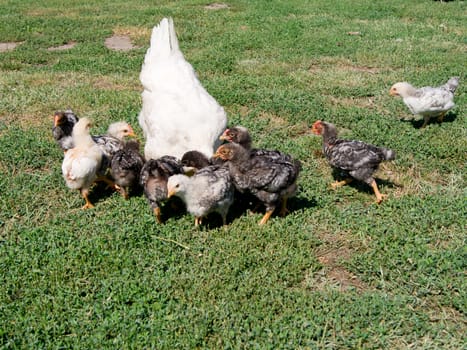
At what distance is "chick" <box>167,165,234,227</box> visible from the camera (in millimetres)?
4754

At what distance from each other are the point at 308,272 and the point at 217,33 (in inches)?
378

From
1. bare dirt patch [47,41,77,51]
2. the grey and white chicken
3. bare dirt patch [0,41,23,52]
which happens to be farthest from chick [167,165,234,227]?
bare dirt patch [0,41,23,52]

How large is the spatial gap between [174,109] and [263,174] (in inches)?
65.0

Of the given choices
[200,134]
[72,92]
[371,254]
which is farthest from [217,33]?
[371,254]

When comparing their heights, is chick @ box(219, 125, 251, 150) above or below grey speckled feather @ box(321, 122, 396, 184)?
above

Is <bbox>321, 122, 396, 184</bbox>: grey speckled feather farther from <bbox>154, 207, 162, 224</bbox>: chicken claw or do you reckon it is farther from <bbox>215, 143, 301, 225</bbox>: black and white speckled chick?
<bbox>154, 207, 162, 224</bbox>: chicken claw

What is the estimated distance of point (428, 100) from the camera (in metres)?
7.15

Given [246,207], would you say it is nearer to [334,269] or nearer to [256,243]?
[256,243]

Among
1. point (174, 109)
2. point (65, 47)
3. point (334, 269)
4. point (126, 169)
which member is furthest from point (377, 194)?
point (65, 47)

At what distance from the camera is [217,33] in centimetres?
1277

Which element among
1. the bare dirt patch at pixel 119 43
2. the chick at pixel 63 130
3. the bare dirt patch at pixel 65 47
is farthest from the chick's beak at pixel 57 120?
the bare dirt patch at pixel 65 47

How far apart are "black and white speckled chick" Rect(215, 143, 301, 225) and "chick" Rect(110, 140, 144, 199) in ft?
3.19

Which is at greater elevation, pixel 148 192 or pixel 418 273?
pixel 148 192

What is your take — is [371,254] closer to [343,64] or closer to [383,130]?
[383,130]
